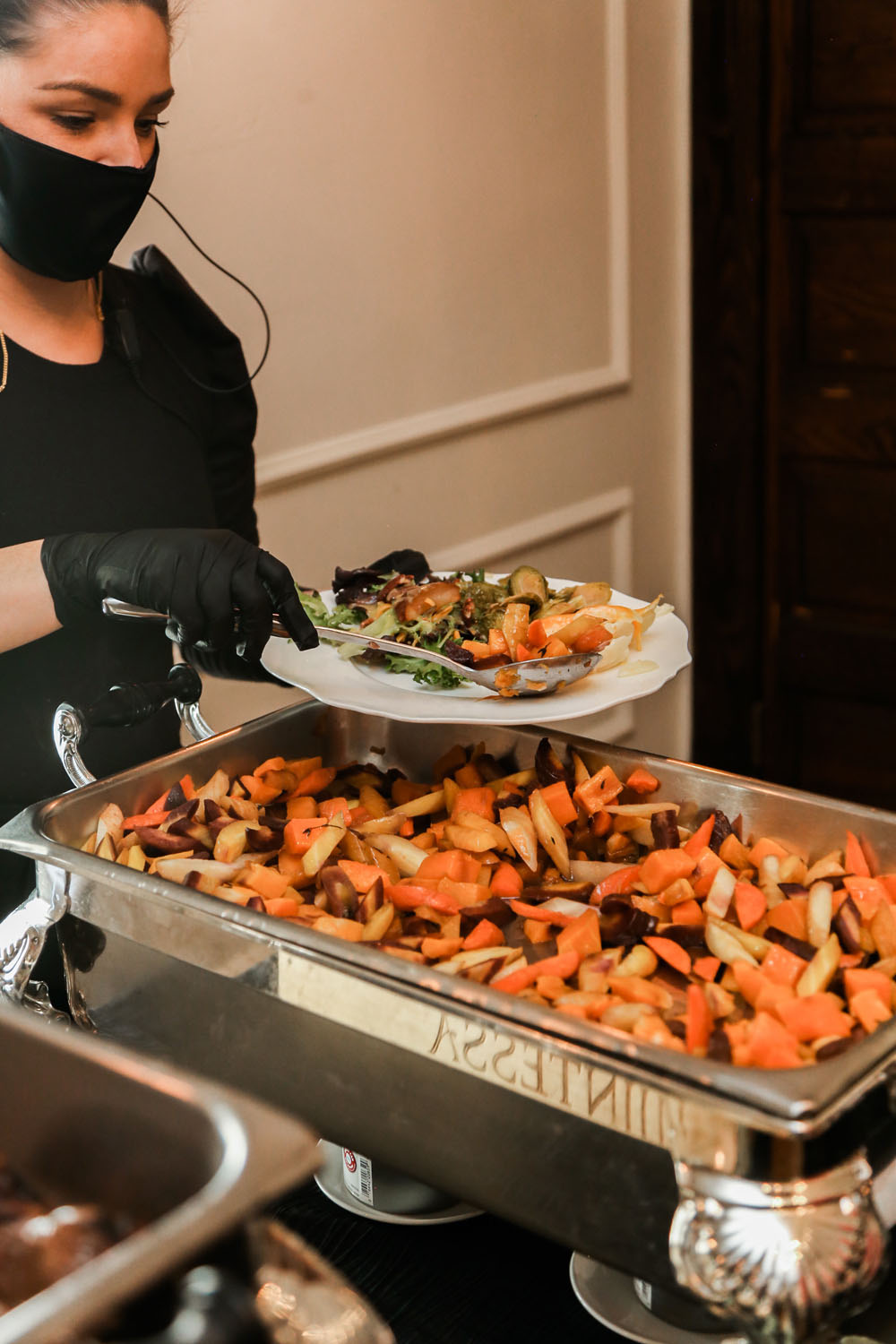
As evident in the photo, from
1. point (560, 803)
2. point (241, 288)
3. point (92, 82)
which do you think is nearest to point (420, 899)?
point (560, 803)

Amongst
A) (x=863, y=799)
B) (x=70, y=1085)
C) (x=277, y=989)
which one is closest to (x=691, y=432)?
(x=863, y=799)

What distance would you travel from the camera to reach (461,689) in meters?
1.08

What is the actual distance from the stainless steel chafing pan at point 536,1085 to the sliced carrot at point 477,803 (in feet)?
0.45

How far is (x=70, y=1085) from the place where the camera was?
535 mm

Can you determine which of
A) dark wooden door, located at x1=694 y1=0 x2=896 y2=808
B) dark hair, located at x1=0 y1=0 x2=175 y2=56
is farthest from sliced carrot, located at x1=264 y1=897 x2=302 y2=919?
dark wooden door, located at x1=694 y1=0 x2=896 y2=808

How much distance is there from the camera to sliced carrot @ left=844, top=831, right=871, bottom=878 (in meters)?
0.89

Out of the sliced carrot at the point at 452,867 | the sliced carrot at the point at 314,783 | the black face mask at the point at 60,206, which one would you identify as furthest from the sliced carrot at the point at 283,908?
the black face mask at the point at 60,206

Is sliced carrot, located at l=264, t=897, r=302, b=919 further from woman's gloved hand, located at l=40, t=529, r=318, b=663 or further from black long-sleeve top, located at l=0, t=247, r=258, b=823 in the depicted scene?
black long-sleeve top, located at l=0, t=247, r=258, b=823

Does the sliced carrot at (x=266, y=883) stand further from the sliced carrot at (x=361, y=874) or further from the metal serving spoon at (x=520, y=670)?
the metal serving spoon at (x=520, y=670)

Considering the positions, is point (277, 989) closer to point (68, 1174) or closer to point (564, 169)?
point (68, 1174)

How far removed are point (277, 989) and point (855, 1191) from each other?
13.7 inches

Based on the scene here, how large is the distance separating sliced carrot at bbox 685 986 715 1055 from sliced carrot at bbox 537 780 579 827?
286 mm

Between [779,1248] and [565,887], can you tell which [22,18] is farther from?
[779,1248]

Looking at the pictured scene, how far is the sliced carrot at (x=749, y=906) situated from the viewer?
86cm
